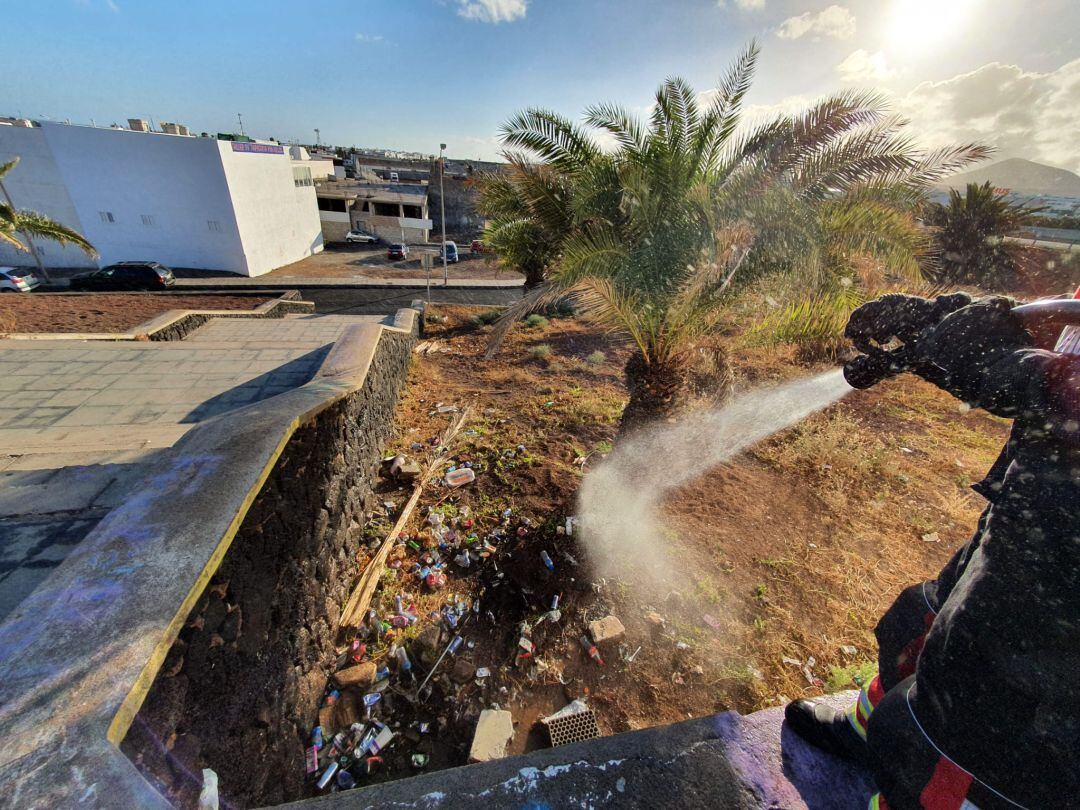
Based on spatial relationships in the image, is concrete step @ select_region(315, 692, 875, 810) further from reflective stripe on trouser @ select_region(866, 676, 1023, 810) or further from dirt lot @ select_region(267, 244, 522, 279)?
dirt lot @ select_region(267, 244, 522, 279)

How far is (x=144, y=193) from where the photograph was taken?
21.5 meters

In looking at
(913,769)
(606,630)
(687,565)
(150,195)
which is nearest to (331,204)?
(150,195)

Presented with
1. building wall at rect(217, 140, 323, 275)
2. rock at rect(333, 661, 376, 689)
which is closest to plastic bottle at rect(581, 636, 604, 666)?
rock at rect(333, 661, 376, 689)

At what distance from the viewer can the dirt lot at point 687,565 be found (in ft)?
9.45

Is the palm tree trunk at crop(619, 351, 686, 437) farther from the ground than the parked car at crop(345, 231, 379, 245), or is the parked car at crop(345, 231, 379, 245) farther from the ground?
the palm tree trunk at crop(619, 351, 686, 437)

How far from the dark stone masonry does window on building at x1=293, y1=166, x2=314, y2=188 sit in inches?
1273

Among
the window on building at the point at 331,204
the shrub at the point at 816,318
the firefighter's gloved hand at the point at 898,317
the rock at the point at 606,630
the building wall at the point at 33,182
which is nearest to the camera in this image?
the firefighter's gloved hand at the point at 898,317

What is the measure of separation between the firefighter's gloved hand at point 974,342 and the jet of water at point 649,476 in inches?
110

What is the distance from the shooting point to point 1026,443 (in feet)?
3.83

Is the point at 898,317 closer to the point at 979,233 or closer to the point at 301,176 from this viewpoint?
the point at 979,233

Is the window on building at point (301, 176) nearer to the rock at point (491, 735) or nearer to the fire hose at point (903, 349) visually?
the rock at point (491, 735)

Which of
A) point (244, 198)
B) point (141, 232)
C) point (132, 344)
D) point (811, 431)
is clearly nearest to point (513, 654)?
point (811, 431)

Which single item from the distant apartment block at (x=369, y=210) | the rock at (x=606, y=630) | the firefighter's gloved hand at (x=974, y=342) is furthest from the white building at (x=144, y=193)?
the firefighter's gloved hand at (x=974, y=342)

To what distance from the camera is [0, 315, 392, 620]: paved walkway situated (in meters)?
2.54
